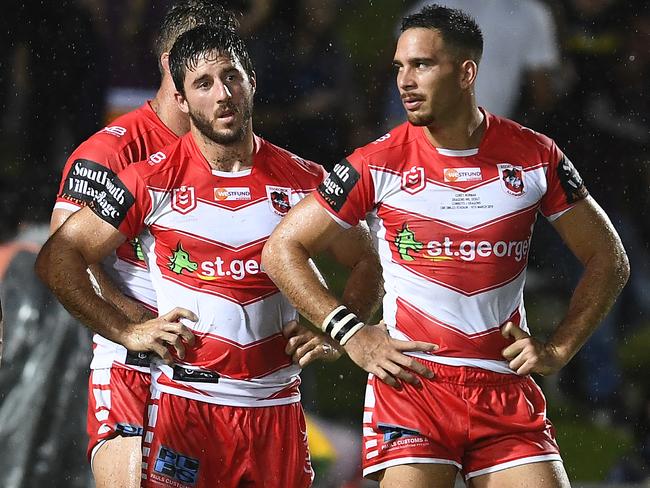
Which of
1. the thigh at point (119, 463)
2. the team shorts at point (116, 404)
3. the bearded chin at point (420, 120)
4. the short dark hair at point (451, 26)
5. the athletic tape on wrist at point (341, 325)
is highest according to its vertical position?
the short dark hair at point (451, 26)

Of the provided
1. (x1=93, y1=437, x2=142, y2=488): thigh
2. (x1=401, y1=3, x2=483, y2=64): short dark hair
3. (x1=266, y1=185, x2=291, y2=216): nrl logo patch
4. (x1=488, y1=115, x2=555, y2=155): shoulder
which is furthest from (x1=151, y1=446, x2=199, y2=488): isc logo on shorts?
(x1=401, y1=3, x2=483, y2=64): short dark hair

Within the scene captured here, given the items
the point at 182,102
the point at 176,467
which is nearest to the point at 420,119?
the point at 182,102

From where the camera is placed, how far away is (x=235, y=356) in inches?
169

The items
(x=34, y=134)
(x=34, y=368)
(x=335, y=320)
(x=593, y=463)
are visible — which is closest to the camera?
(x=335, y=320)

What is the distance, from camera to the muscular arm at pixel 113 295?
15.1ft

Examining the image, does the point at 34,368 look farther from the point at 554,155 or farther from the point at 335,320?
the point at 554,155

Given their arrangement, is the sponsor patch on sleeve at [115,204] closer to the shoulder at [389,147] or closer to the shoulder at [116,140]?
the shoulder at [116,140]

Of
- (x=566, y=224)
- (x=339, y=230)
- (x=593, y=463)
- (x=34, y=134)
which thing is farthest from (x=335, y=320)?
(x=34, y=134)

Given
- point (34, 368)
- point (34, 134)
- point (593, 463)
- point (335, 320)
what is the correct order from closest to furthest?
point (335, 320)
point (34, 368)
point (593, 463)
point (34, 134)

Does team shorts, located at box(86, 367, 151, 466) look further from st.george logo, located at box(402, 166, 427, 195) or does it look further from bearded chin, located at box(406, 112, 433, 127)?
bearded chin, located at box(406, 112, 433, 127)

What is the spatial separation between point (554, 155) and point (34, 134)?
194 inches

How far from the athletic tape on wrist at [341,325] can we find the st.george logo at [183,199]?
593 mm

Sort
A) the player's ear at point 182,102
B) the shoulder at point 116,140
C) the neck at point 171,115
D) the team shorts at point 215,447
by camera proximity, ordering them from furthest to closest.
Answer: the neck at point 171,115, the shoulder at point 116,140, the player's ear at point 182,102, the team shorts at point 215,447

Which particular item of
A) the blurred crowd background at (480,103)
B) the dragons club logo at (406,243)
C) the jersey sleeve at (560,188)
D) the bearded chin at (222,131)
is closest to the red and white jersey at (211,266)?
the bearded chin at (222,131)
